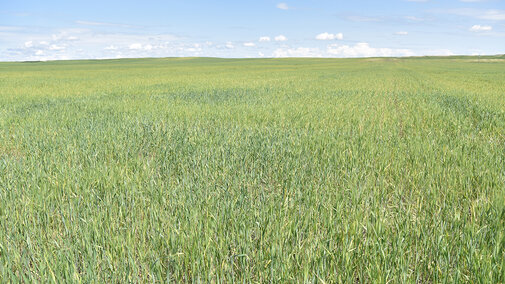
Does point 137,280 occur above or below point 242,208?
below

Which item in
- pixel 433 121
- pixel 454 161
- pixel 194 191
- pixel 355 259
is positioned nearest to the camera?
pixel 355 259

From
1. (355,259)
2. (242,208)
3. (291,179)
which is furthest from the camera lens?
(291,179)

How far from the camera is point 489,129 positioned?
7215mm

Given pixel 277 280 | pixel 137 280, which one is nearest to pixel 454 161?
pixel 277 280

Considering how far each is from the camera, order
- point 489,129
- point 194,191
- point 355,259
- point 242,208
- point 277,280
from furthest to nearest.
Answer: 1. point 489,129
2. point 194,191
3. point 242,208
4. point 355,259
5. point 277,280

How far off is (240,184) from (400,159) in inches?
96.5

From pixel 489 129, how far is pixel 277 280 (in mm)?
7011

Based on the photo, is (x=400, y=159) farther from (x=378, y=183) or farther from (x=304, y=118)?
(x=304, y=118)

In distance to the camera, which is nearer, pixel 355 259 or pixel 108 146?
pixel 355 259

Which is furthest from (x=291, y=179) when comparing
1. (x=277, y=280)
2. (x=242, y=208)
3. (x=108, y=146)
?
(x=108, y=146)

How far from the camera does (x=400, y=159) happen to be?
492cm

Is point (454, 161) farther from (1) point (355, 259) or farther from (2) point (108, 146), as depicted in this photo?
(2) point (108, 146)

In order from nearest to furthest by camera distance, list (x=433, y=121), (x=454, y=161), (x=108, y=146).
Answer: (x=454, y=161), (x=108, y=146), (x=433, y=121)

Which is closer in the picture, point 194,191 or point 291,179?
point 194,191
